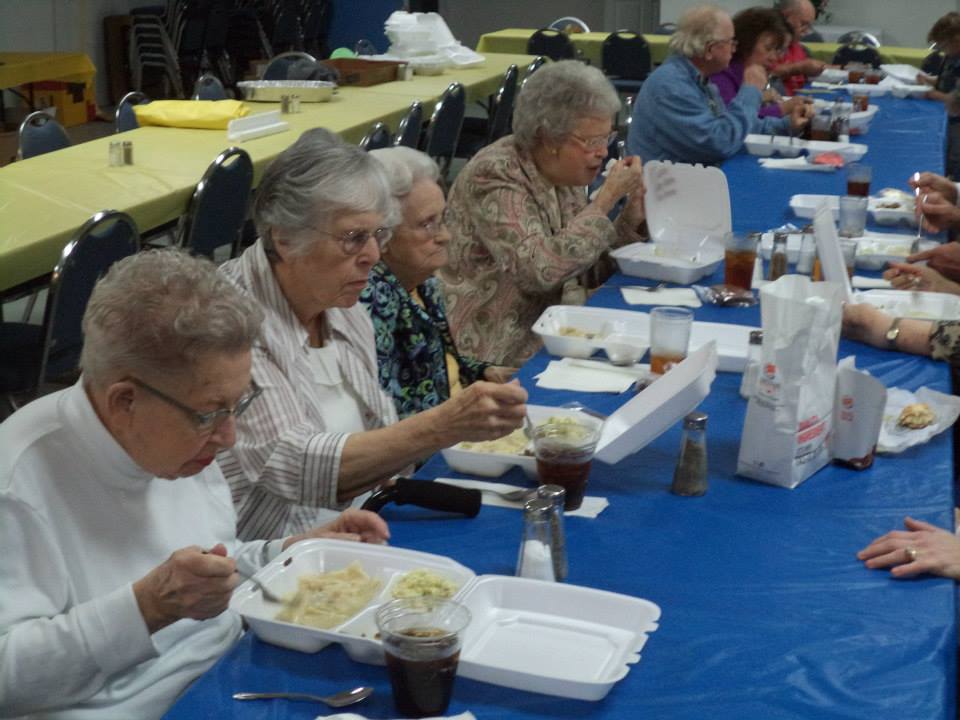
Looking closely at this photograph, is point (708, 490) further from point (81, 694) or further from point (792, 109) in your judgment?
point (792, 109)

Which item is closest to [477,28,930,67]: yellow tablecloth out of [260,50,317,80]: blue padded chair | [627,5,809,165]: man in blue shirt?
[260,50,317,80]: blue padded chair

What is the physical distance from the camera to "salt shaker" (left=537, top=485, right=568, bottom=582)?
1743 mm

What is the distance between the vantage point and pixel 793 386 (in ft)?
6.79

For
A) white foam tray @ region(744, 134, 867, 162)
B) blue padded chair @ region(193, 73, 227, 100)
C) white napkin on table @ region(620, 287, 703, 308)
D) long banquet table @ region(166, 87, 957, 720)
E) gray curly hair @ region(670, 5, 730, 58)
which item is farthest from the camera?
blue padded chair @ region(193, 73, 227, 100)

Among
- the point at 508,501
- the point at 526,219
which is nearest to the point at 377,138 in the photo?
the point at 526,219

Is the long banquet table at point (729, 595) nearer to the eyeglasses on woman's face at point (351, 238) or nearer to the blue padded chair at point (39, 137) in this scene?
the eyeglasses on woman's face at point (351, 238)

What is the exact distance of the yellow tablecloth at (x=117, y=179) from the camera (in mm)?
3730

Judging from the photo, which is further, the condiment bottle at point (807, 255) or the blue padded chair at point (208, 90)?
the blue padded chair at point (208, 90)

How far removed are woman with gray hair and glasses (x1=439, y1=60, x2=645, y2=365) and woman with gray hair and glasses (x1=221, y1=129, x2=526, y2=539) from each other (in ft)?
3.23

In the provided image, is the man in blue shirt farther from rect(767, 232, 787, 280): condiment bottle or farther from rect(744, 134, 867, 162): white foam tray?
rect(767, 232, 787, 280): condiment bottle

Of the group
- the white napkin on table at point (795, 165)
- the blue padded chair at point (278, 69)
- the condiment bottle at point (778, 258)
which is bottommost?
the condiment bottle at point (778, 258)

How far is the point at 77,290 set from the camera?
349 cm

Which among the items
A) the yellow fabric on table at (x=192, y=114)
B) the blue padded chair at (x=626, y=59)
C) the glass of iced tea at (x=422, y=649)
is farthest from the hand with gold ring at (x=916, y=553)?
the blue padded chair at (x=626, y=59)

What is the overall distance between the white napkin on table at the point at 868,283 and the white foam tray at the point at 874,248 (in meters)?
0.17
